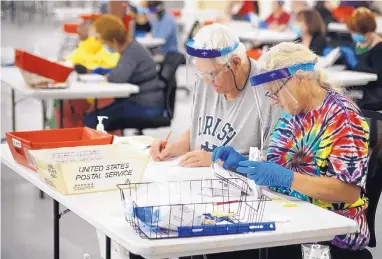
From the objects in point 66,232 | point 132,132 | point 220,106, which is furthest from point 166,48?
point 220,106

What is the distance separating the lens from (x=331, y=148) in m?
2.71

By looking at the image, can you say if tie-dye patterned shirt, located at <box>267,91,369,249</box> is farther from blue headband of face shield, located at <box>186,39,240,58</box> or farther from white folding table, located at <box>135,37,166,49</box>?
white folding table, located at <box>135,37,166,49</box>

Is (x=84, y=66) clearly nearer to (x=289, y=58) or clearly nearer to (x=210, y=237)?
(x=289, y=58)

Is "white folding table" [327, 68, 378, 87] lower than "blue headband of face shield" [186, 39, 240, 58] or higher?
lower

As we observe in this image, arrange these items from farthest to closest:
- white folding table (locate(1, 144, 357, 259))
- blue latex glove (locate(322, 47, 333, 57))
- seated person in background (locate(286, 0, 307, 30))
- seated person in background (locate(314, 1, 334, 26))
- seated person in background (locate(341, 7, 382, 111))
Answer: seated person in background (locate(314, 1, 334, 26)), seated person in background (locate(286, 0, 307, 30)), blue latex glove (locate(322, 47, 333, 57)), seated person in background (locate(341, 7, 382, 111)), white folding table (locate(1, 144, 357, 259))

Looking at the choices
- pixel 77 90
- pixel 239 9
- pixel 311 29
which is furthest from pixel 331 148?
pixel 239 9

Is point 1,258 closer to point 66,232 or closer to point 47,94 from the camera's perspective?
point 66,232

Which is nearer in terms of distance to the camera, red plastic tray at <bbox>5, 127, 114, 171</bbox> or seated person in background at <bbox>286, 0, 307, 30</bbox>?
red plastic tray at <bbox>5, 127, 114, 171</bbox>

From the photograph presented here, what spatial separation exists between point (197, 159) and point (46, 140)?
26.5 inches

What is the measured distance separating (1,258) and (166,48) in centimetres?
603

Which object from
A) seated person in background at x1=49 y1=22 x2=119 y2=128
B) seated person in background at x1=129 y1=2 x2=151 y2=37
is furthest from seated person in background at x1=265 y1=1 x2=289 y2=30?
seated person in background at x1=49 y1=22 x2=119 y2=128

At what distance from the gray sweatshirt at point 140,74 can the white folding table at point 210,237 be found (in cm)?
308

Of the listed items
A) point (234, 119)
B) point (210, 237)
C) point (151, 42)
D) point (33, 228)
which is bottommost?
point (33, 228)

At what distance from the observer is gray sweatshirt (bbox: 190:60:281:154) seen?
334 centimetres
